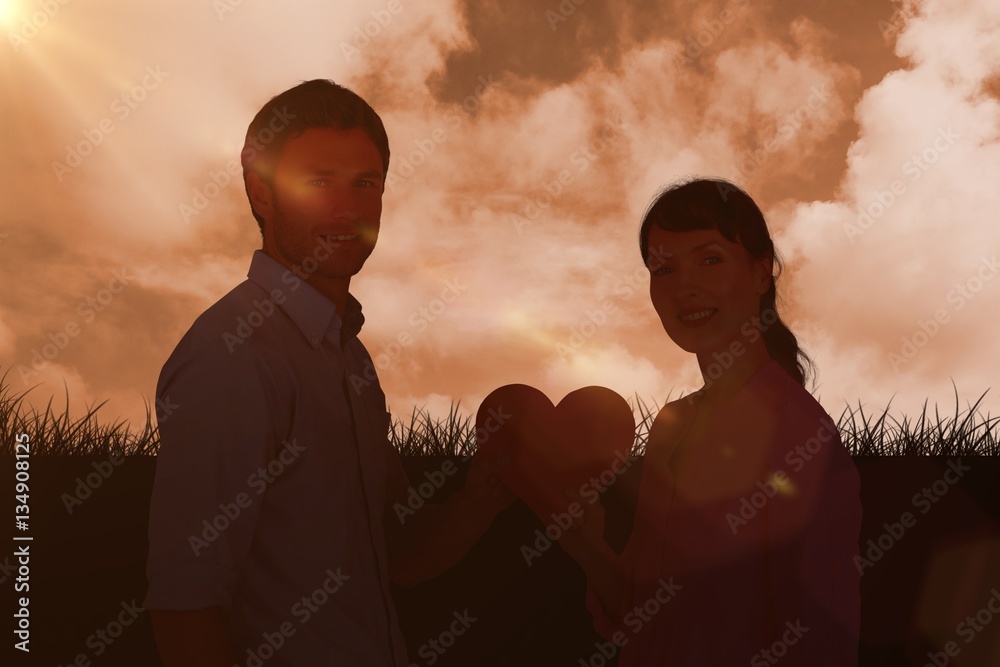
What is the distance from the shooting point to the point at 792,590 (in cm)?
175

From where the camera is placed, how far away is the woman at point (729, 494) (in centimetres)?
176

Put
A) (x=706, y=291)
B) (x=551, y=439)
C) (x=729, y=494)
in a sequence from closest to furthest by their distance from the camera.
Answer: (x=729, y=494) → (x=706, y=291) → (x=551, y=439)

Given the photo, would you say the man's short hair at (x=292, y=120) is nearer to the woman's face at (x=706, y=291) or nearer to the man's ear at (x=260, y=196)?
the man's ear at (x=260, y=196)

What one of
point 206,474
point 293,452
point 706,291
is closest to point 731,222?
point 706,291

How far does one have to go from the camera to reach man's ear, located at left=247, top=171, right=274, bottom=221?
2043 millimetres

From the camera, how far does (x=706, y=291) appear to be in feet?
7.07

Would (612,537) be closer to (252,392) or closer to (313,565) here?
(313,565)

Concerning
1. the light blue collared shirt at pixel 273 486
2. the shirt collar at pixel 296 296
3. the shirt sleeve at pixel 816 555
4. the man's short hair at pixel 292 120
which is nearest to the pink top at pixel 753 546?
the shirt sleeve at pixel 816 555

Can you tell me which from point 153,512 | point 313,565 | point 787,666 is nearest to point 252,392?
point 153,512

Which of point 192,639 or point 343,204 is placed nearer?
point 192,639

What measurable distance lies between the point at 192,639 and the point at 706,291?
1479mm

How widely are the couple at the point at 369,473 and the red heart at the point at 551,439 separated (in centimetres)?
9

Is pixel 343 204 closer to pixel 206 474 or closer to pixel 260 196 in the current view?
pixel 260 196

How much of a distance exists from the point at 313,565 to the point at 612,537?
6.01 ft
